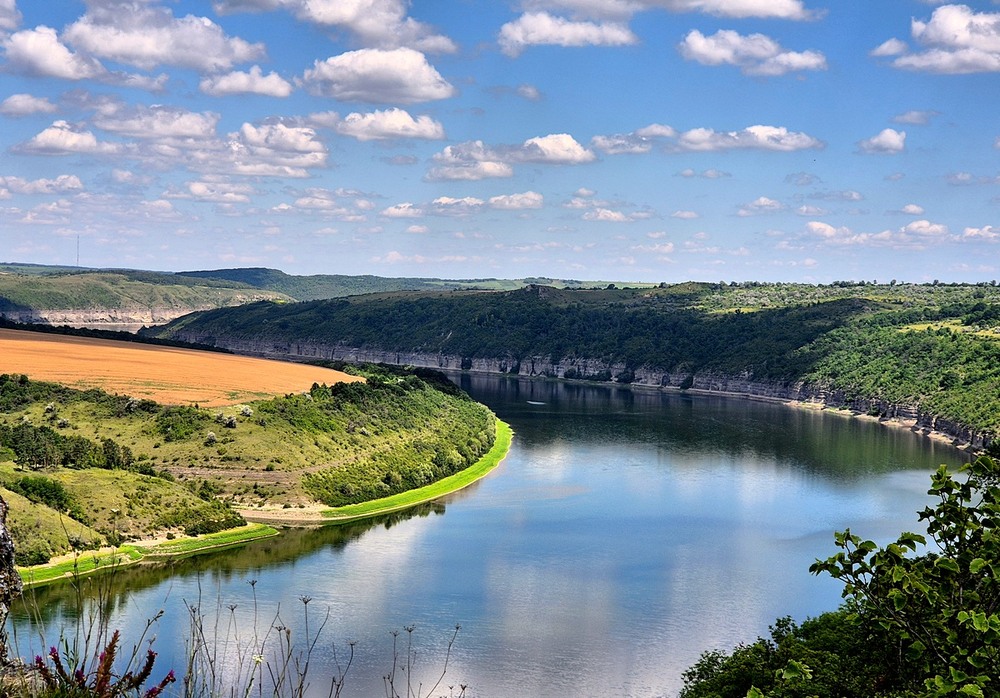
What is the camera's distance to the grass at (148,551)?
66750mm

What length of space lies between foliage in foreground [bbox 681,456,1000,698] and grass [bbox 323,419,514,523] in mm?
54406

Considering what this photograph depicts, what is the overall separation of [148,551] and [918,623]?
55445 mm

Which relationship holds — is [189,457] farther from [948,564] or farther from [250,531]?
[948,564]

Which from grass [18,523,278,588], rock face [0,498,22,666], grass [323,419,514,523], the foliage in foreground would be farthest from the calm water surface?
the foliage in foreground

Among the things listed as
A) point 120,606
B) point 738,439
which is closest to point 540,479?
point 738,439

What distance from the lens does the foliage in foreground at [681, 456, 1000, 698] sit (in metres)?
30.0

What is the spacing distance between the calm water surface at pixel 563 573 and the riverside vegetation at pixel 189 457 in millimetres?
5416

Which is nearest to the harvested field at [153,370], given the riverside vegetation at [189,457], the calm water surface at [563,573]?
the riverside vegetation at [189,457]

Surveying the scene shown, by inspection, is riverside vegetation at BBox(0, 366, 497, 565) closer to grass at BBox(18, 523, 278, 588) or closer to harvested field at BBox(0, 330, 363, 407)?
grass at BBox(18, 523, 278, 588)

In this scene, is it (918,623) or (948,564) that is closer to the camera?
(948,564)

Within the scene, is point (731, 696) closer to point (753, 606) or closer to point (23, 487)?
point (753, 606)

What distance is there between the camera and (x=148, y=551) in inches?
2985

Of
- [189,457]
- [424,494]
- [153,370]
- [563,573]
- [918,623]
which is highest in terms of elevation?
[153,370]

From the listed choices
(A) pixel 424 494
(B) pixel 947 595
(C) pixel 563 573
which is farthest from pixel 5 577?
(A) pixel 424 494
